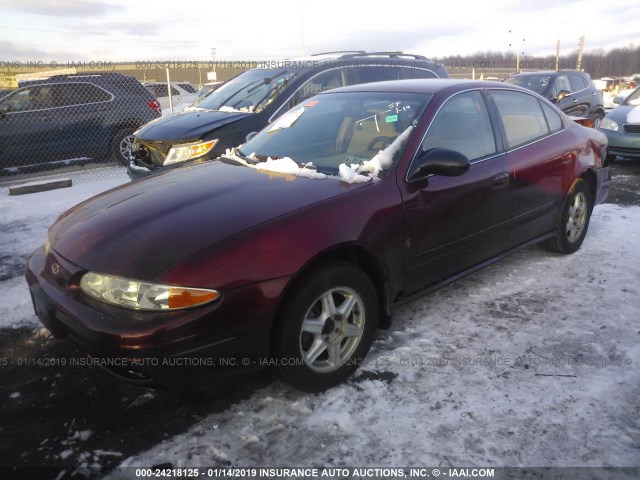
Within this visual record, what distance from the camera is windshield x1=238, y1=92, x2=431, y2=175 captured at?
10.2ft

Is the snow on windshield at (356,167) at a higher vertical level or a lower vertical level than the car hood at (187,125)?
lower

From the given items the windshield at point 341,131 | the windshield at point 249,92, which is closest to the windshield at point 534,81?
the windshield at point 249,92

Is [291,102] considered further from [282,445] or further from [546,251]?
[282,445]

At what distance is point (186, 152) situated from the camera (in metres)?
5.44

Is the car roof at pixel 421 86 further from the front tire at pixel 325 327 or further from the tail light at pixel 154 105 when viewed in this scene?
the tail light at pixel 154 105

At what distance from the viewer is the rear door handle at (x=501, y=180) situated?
3.42m

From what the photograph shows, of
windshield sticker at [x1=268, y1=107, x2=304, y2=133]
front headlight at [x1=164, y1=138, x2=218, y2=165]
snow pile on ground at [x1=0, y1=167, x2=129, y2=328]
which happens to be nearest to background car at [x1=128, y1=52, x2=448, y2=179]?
front headlight at [x1=164, y1=138, x2=218, y2=165]

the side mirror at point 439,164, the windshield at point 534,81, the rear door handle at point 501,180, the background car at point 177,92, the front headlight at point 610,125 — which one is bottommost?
the rear door handle at point 501,180

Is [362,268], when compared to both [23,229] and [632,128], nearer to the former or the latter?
[23,229]

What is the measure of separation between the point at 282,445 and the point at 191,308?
76 centimetres

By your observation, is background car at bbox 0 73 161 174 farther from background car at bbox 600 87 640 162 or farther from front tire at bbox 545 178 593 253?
background car at bbox 600 87 640 162

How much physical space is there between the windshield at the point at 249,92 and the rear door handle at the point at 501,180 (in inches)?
133

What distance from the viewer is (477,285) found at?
3.93m

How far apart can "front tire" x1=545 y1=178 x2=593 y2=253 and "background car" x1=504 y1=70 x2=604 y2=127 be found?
6.76 metres
